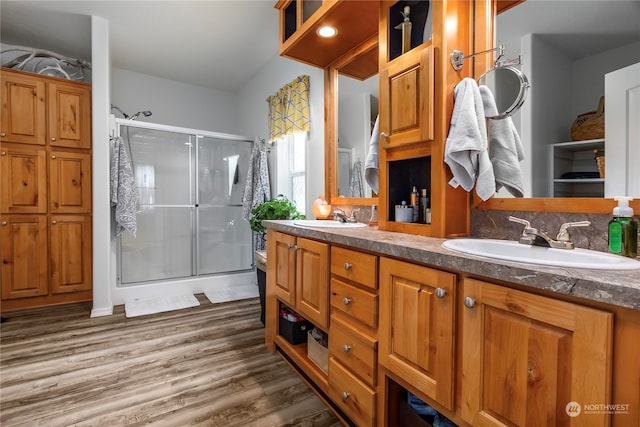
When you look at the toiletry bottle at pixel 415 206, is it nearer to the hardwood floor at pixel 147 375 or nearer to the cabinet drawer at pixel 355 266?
the cabinet drawer at pixel 355 266

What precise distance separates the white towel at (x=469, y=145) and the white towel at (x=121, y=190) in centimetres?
291

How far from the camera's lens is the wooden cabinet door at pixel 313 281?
1484 millimetres

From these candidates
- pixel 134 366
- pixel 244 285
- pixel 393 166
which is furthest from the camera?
pixel 244 285

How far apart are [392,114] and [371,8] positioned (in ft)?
2.23

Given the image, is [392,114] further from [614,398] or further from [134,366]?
[134,366]

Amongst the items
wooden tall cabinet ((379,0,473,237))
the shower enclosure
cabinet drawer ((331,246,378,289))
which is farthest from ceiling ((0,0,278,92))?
cabinet drawer ((331,246,378,289))

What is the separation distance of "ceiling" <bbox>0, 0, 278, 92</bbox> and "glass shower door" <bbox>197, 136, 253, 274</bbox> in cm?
93

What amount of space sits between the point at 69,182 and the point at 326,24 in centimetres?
284

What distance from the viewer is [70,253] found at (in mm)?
2975

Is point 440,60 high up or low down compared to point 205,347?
up

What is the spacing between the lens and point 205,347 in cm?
214

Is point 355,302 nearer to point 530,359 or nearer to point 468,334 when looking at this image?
point 468,334

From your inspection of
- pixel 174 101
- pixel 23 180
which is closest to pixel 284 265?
pixel 23 180

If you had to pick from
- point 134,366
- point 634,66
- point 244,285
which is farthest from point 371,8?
point 244,285
